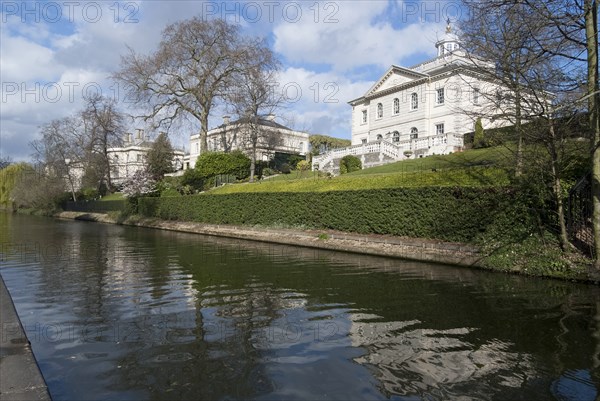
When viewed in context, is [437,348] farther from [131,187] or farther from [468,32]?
[131,187]

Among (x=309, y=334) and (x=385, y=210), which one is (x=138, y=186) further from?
(x=309, y=334)

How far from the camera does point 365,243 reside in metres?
16.7

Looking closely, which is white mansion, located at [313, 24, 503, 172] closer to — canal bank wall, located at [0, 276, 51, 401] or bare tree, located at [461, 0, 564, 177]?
bare tree, located at [461, 0, 564, 177]

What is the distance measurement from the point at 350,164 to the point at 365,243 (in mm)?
17739

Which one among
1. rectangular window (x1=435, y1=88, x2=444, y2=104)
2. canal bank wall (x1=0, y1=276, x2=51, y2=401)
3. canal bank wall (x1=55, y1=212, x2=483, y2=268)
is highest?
rectangular window (x1=435, y1=88, x2=444, y2=104)

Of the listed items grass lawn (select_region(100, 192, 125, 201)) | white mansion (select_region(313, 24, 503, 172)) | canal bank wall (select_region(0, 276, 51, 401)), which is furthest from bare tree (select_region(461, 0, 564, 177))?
grass lawn (select_region(100, 192, 125, 201))

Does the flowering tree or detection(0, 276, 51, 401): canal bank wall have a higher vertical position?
the flowering tree

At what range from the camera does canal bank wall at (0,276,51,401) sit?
3.79m

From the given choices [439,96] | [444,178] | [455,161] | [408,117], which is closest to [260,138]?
[408,117]

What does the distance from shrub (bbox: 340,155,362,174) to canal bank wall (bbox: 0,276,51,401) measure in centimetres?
2922

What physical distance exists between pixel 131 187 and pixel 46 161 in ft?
88.0

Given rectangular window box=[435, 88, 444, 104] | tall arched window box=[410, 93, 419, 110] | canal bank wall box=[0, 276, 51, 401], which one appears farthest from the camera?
tall arched window box=[410, 93, 419, 110]

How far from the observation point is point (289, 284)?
1012 centimetres

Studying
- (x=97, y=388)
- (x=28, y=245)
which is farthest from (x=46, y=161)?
(x=97, y=388)
